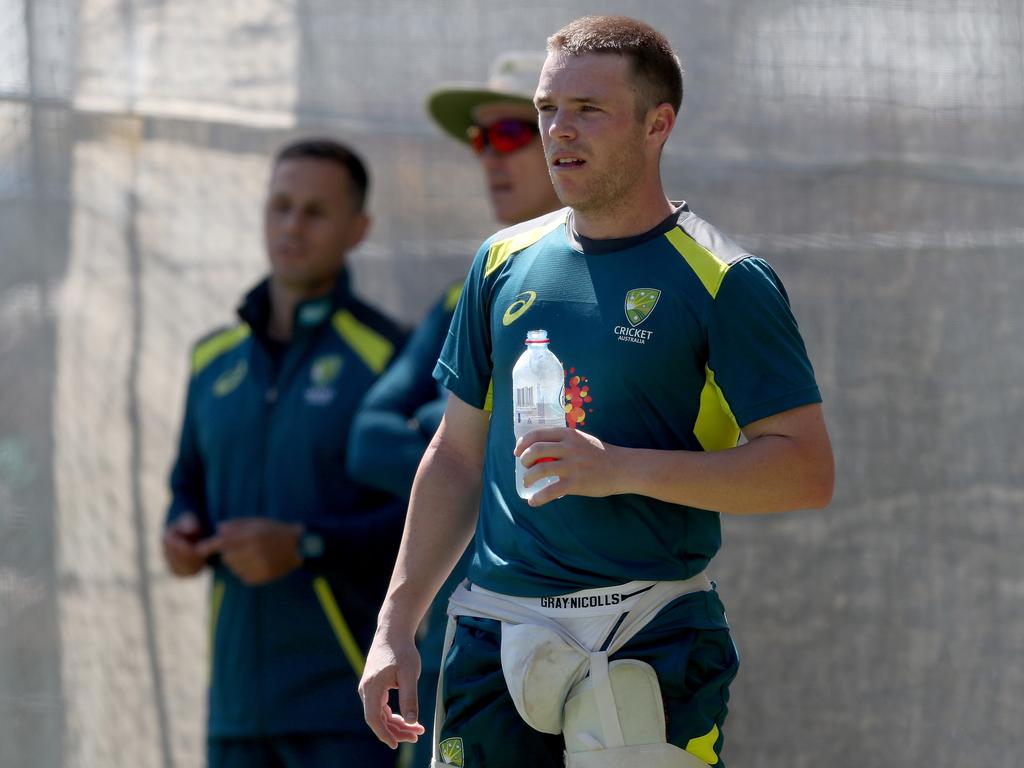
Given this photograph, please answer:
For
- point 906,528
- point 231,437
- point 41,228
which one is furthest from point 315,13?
point 906,528

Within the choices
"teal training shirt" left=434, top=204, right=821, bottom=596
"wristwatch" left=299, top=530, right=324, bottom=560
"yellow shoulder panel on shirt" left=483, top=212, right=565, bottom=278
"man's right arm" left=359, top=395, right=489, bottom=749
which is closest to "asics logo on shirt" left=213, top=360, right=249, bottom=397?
"wristwatch" left=299, top=530, right=324, bottom=560

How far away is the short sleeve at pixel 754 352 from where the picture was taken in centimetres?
259

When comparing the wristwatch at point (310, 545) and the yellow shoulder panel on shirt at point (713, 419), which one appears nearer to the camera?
the yellow shoulder panel on shirt at point (713, 419)

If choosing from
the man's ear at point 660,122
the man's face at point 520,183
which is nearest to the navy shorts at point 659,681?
the man's ear at point 660,122

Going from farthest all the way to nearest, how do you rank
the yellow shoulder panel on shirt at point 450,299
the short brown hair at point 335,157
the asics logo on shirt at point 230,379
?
the short brown hair at point 335,157, the asics logo on shirt at point 230,379, the yellow shoulder panel on shirt at point 450,299

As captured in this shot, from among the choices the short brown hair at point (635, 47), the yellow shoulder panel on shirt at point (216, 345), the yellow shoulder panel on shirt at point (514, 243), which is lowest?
the yellow shoulder panel on shirt at point (216, 345)

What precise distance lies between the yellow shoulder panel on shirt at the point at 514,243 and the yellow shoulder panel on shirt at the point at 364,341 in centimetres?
177

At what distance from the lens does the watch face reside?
4344 mm

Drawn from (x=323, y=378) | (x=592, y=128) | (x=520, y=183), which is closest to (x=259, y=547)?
(x=323, y=378)

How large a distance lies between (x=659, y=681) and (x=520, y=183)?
2028 mm


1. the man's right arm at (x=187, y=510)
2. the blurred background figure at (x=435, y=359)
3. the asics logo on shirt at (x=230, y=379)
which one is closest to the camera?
the blurred background figure at (x=435, y=359)

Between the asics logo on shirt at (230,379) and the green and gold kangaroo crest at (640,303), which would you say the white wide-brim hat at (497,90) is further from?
the green and gold kangaroo crest at (640,303)

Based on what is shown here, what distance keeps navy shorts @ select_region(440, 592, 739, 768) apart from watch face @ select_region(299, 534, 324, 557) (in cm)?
160

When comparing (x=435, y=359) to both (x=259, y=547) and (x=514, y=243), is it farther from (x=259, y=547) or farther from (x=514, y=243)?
(x=514, y=243)
